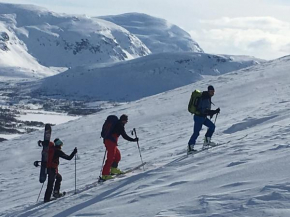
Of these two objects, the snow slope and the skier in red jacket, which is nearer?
the snow slope

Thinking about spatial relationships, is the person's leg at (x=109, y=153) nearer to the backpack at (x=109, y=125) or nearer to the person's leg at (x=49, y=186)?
the backpack at (x=109, y=125)

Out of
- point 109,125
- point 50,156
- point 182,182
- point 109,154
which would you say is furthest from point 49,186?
point 182,182

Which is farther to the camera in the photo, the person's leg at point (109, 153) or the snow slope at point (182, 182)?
the person's leg at point (109, 153)

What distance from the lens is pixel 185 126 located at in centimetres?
2814

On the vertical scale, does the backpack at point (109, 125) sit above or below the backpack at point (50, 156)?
above

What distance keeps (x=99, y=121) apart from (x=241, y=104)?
10680mm

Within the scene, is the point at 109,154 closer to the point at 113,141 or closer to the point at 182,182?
the point at 113,141

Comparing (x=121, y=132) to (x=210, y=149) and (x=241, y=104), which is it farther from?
(x=241, y=104)

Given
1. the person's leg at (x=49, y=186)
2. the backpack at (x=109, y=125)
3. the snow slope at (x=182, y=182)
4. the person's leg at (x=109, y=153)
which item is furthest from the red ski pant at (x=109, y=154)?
the person's leg at (x=49, y=186)

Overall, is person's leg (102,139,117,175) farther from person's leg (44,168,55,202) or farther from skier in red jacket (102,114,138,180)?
person's leg (44,168,55,202)

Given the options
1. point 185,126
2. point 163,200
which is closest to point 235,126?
point 185,126

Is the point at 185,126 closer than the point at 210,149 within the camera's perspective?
No

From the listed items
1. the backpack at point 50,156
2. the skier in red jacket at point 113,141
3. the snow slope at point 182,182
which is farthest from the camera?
the backpack at point 50,156

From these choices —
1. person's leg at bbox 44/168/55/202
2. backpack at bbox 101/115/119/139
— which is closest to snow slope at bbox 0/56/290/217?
person's leg at bbox 44/168/55/202
